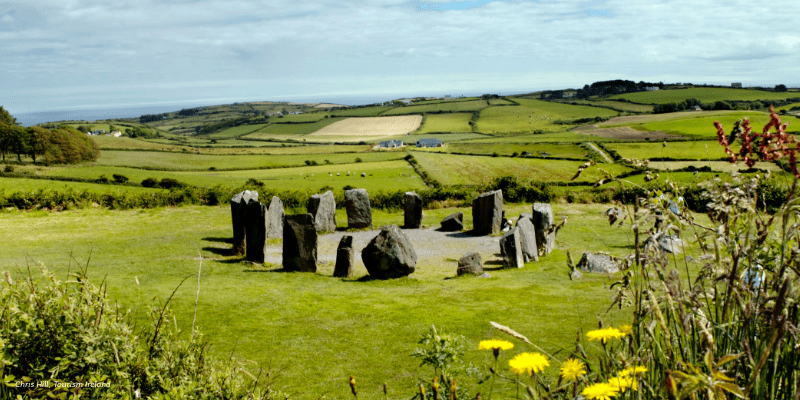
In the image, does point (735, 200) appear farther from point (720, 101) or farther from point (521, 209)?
point (720, 101)

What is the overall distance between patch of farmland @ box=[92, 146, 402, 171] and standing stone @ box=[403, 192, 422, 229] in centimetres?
3872

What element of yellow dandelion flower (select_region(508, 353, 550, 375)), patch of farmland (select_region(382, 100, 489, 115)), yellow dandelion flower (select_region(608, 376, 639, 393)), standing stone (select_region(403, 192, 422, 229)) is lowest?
standing stone (select_region(403, 192, 422, 229))

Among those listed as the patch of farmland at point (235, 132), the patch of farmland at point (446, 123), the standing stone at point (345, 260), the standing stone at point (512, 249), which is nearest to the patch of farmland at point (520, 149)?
the patch of farmland at point (446, 123)

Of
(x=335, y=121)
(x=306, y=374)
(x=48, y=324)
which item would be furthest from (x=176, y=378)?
(x=335, y=121)

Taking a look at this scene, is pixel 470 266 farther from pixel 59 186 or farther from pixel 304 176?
pixel 304 176

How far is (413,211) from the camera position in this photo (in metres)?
23.0

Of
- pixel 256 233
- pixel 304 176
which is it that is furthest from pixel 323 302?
pixel 304 176

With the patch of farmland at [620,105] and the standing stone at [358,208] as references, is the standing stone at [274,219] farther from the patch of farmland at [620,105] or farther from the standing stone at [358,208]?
the patch of farmland at [620,105]

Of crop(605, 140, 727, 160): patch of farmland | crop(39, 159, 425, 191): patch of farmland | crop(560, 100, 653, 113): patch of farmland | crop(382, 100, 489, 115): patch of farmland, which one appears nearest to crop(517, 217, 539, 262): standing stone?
crop(39, 159, 425, 191): patch of farmland

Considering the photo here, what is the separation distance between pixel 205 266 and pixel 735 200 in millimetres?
15032

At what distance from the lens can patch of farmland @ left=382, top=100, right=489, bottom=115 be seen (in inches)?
4958

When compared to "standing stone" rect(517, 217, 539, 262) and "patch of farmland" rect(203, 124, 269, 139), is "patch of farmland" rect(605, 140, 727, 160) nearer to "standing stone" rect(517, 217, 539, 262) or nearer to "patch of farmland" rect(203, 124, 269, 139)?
"standing stone" rect(517, 217, 539, 262)

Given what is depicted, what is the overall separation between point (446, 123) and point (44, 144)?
239ft

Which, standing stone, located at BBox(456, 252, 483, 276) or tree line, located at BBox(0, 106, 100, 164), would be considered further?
tree line, located at BBox(0, 106, 100, 164)
